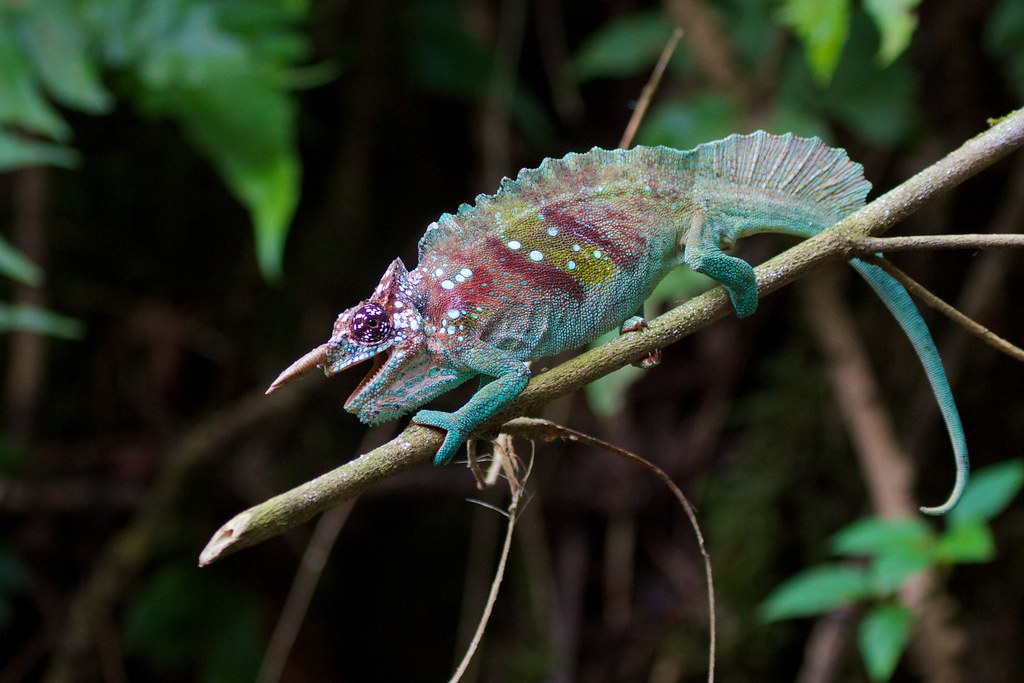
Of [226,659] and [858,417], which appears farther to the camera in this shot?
[226,659]

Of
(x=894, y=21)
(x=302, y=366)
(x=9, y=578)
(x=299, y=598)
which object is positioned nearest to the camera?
(x=302, y=366)

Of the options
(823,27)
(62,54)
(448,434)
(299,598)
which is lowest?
(448,434)

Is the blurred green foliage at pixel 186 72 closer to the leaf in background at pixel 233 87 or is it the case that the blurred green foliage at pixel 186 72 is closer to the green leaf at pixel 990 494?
the leaf in background at pixel 233 87

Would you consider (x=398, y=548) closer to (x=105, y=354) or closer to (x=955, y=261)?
(x=105, y=354)

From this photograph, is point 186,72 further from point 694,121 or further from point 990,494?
point 990,494

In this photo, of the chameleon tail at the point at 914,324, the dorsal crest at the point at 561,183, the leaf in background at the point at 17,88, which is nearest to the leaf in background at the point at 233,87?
the leaf in background at the point at 17,88

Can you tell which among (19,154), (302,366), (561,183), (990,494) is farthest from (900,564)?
(19,154)

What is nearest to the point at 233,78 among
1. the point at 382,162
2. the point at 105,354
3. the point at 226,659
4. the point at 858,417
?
the point at 382,162
